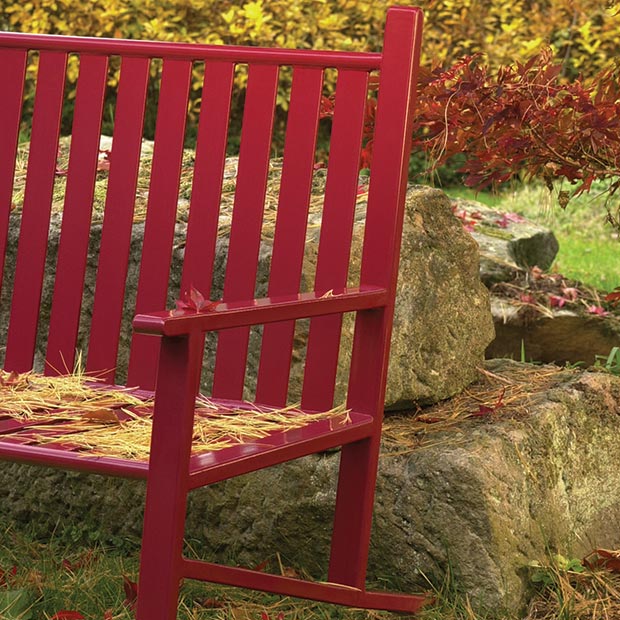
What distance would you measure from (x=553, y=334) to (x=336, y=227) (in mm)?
2000

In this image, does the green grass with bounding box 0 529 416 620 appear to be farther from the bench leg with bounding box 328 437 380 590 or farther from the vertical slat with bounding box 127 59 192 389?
the vertical slat with bounding box 127 59 192 389

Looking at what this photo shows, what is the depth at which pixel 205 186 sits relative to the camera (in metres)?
2.54

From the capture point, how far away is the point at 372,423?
2.23 m

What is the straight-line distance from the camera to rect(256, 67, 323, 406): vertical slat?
2445 mm

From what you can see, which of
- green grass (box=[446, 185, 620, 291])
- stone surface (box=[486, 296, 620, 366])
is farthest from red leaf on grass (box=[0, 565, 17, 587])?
green grass (box=[446, 185, 620, 291])

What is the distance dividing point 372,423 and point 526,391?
769mm

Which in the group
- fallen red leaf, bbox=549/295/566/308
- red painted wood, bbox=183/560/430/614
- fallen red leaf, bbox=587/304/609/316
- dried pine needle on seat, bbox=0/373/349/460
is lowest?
red painted wood, bbox=183/560/430/614

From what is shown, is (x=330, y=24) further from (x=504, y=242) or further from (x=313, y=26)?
(x=504, y=242)

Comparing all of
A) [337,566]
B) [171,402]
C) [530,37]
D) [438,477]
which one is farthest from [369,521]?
[530,37]

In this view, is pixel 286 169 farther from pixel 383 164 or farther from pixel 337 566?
pixel 337 566

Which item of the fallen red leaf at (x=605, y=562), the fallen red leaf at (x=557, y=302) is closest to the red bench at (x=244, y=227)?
the fallen red leaf at (x=605, y=562)

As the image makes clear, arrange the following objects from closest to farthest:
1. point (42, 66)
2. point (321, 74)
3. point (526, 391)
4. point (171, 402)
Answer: point (171, 402) → point (321, 74) → point (42, 66) → point (526, 391)

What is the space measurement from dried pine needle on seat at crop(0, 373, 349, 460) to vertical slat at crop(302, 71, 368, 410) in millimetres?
79

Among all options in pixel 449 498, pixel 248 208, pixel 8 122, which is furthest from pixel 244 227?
pixel 449 498
